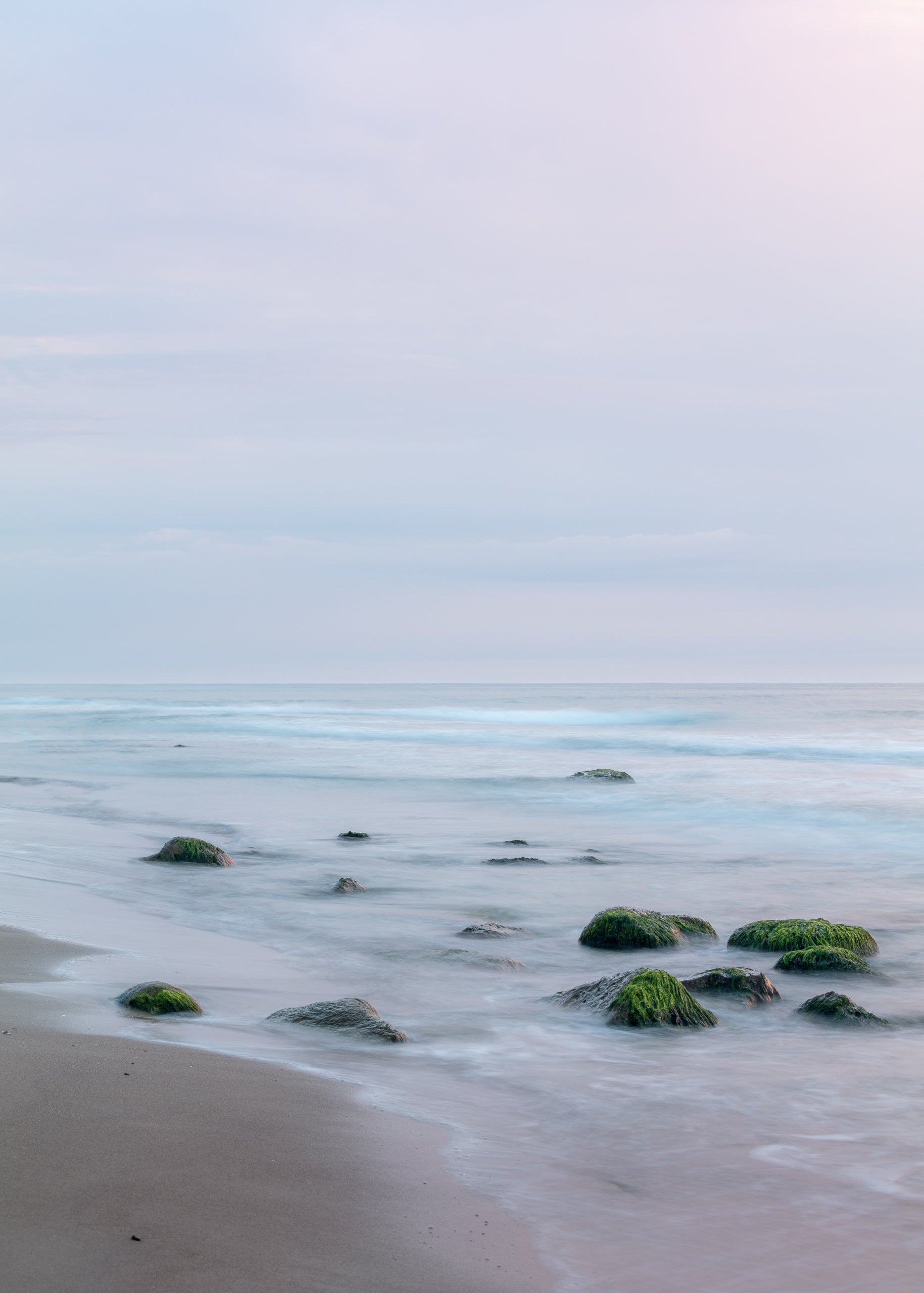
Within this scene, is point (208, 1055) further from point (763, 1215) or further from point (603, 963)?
point (603, 963)

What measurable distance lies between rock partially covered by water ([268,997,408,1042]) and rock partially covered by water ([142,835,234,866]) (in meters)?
6.02

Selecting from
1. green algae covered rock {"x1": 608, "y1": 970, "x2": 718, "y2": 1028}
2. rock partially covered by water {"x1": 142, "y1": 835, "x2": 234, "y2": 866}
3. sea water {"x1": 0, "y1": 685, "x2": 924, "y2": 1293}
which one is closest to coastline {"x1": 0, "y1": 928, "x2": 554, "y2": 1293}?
sea water {"x1": 0, "y1": 685, "x2": 924, "y2": 1293}

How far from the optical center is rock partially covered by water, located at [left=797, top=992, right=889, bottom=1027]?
19.7 feet

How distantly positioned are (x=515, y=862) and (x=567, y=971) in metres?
4.93

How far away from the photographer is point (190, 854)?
37.4 feet

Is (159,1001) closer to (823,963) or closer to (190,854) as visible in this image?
(823,963)

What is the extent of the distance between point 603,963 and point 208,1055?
3.62 m

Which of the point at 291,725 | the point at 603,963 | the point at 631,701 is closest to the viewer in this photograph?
the point at 603,963

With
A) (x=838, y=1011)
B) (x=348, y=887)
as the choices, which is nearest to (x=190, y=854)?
(x=348, y=887)

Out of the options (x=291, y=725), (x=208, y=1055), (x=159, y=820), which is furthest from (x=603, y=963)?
(x=291, y=725)

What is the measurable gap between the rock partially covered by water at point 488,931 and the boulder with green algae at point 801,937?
5.42 ft

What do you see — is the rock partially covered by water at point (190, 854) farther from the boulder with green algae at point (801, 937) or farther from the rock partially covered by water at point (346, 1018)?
the rock partially covered by water at point (346, 1018)

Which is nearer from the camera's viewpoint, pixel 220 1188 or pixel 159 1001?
pixel 220 1188

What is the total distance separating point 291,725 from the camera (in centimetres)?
5334
